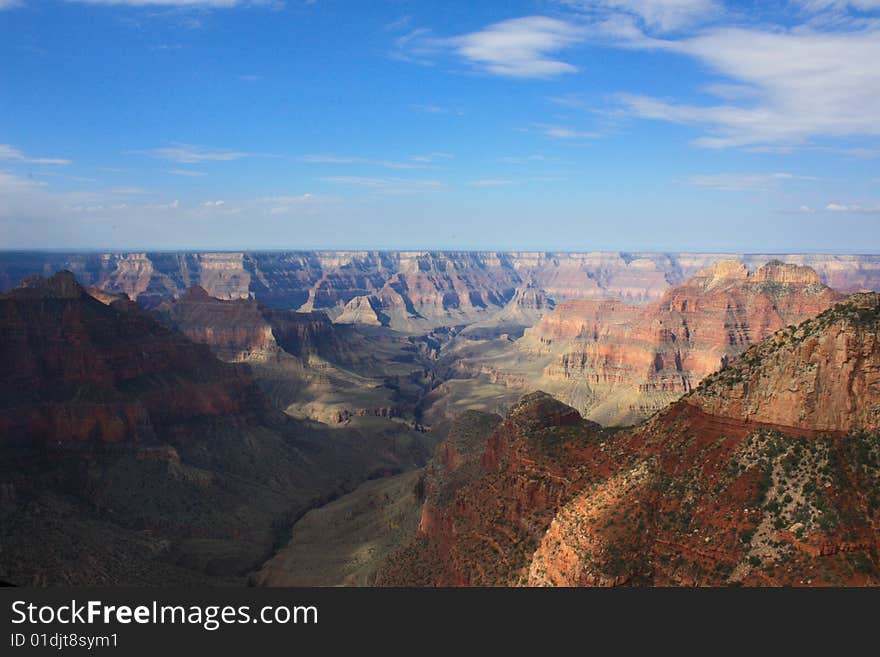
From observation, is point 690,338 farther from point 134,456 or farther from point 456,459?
point 134,456

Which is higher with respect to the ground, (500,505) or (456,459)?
(500,505)

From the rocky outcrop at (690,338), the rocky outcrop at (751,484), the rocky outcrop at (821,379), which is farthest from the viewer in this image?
the rocky outcrop at (690,338)

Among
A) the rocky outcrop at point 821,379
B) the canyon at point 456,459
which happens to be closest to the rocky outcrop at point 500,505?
the canyon at point 456,459

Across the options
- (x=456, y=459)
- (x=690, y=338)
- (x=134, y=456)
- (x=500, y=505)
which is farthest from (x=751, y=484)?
(x=690, y=338)

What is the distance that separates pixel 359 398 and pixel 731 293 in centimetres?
9753

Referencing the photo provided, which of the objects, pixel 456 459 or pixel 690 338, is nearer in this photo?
pixel 456 459

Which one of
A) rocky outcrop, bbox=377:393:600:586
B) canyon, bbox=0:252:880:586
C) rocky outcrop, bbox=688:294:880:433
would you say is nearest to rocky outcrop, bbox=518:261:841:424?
canyon, bbox=0:252:880:586

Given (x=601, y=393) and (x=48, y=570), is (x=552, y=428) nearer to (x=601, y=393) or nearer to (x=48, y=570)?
(x=48, y=570)

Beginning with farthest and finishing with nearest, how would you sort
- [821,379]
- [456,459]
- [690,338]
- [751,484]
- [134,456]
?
1. [690,338]
2. [134,456]
3. [456,459]
4. [821,379]
5. [751,484]

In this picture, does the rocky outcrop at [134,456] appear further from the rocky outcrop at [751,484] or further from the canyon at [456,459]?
the rocky outcrop at [751,484]

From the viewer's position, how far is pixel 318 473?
12506 centimetres

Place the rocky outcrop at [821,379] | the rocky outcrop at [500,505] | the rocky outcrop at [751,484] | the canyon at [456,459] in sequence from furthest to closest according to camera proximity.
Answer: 1. the rocky outcrop at [500,505]
2. the rocky outcrop at [821,379]
3. the canyon at [456,459]
4. the rocky outcrop at [751,484]

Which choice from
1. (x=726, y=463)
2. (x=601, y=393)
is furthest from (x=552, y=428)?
(x=601, y=393)

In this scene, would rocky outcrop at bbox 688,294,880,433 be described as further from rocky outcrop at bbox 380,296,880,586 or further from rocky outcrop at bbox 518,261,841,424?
rocky outcrop at bbox 518,261,841,424
